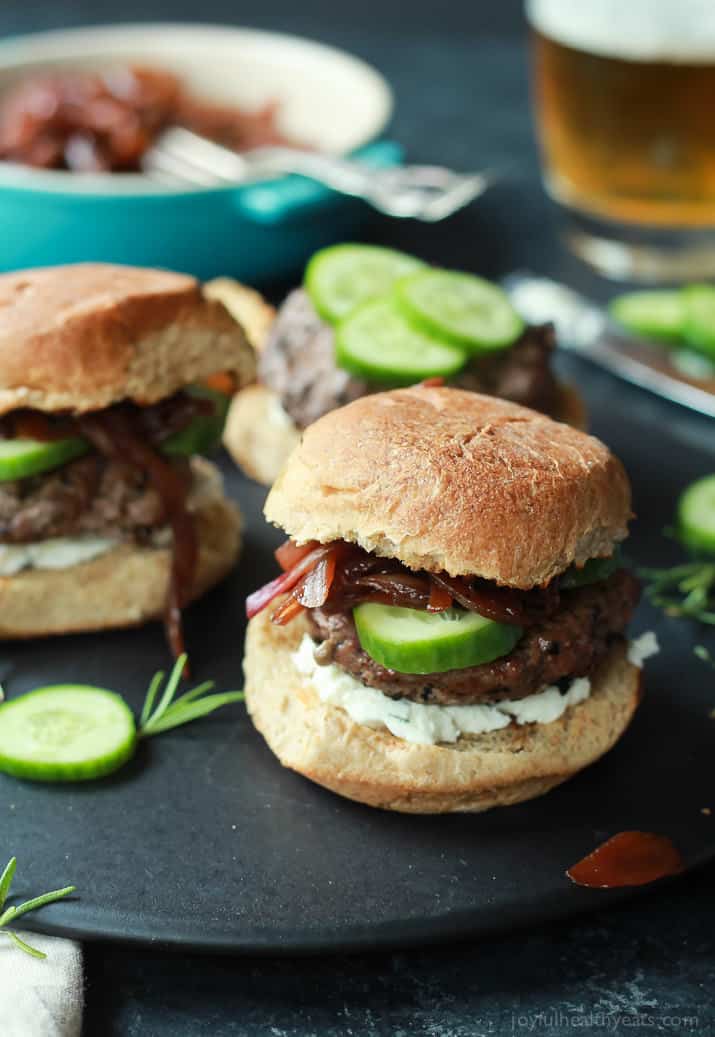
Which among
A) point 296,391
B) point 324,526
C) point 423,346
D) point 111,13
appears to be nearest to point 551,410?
point 423,346

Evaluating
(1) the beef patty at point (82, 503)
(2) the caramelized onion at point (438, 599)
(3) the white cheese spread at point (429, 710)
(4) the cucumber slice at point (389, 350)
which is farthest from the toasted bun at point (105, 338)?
(2) the caramelized onion at point (438, 599)

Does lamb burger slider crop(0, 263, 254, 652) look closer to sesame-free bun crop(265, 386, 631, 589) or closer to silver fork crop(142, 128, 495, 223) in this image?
sesame-free bun crop(265, 386, 631, 589)

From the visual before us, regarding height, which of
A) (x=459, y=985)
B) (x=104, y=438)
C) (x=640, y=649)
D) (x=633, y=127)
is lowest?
(x=459, y=985)

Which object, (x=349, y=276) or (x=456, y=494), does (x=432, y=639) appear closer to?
(x=456, y=494)

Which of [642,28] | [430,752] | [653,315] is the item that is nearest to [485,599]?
[430,752]

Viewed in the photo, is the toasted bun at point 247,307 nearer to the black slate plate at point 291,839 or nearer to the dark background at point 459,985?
the black slate plate at point 291,839

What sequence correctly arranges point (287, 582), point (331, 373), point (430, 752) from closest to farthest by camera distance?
point (430, 752) < point (287, 582) < point (331, 373)

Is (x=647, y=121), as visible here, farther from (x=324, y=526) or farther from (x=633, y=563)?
(x=324, y=526)
